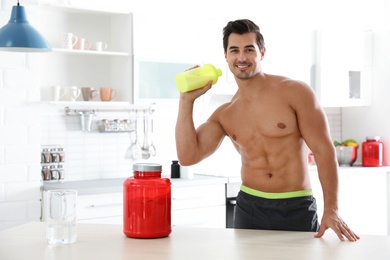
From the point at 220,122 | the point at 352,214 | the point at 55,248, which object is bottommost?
the point at 352,214

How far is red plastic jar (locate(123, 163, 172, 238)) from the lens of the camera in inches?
96.3

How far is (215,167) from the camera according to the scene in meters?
5.82

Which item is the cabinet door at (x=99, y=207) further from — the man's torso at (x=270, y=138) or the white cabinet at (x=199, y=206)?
the man's torso at (x=270, y=138)

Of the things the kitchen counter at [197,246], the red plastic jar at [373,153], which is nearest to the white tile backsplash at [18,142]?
the kitchen counter at [197,246]

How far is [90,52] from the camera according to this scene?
4809 mm

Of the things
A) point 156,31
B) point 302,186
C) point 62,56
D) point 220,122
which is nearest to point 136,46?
point 156,31

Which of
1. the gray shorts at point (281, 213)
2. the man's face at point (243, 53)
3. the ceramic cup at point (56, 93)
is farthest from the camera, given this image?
the ceramic cup at point (56, 93)

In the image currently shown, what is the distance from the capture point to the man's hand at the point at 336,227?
2.43 meters

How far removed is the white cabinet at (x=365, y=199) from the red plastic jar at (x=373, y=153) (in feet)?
0.40

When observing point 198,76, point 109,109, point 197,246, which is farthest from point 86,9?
point 197,246

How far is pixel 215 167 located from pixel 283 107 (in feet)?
8.77

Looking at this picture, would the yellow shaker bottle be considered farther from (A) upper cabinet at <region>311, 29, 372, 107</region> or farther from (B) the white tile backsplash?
(A) upper cabinet at <region>311, 29, 372, 107</region>

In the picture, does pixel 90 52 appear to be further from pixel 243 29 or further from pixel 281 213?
pixel 281 213

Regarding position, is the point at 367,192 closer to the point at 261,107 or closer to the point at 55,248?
the point at 261,107
